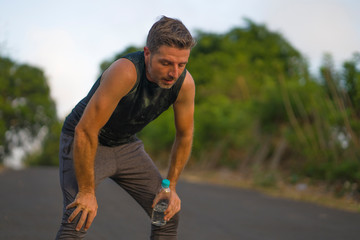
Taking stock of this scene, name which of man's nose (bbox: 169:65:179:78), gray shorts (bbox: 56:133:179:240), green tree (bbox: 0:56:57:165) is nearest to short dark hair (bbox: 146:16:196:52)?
man's nose (bbox: 169:65:179:78)

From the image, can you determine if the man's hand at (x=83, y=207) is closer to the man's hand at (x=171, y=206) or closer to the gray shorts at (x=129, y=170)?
the gray shorts at (x=129, y=170)

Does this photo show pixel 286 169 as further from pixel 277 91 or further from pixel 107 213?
pixel 107 213

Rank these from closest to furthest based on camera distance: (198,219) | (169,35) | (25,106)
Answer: (169,35), (198,219), (25,106)

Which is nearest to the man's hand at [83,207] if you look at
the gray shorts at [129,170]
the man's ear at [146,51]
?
the gray shorts at [129,170]

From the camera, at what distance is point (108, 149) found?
11.0 ft

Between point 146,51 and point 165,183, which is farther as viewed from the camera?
point 165,183

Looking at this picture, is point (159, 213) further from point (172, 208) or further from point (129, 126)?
point (129, 126)

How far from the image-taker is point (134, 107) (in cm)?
313

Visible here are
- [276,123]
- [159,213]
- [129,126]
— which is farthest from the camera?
[276,123]

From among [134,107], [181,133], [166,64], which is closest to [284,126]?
[181,133]

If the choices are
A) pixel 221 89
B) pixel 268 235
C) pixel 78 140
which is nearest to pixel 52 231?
pixel 268 235

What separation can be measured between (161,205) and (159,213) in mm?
63

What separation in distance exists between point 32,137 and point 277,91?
23.6 m

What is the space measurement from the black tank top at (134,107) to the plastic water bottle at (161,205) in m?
0.45
